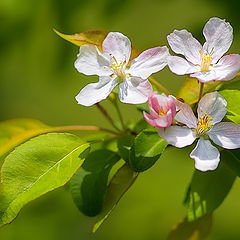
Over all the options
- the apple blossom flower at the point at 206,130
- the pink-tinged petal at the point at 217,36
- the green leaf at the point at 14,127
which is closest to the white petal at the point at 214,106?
the apple blossom flower at the point at 206,130

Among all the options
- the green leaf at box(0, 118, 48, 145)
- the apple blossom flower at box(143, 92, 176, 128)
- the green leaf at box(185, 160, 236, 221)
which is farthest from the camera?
the green leaf at box(0, 118, 48, 145)

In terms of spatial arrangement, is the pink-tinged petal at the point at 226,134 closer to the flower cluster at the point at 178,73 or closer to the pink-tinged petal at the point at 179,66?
the flower cluster at the point at 178,73

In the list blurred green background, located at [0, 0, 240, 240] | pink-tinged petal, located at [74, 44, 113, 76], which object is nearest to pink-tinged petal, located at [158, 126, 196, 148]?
pink-tinged petal, located at [74, 44, 113, 76]

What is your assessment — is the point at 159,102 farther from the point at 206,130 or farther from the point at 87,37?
the point at 87,37

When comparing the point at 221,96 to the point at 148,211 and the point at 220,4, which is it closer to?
the point at 220,4

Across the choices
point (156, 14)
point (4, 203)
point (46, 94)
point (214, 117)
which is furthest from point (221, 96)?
point (46, 94)

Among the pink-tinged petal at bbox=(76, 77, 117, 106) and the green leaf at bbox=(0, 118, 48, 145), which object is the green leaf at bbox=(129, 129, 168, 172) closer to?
the pink-tinged petal at bbox=(76, 77, 117, 106)
